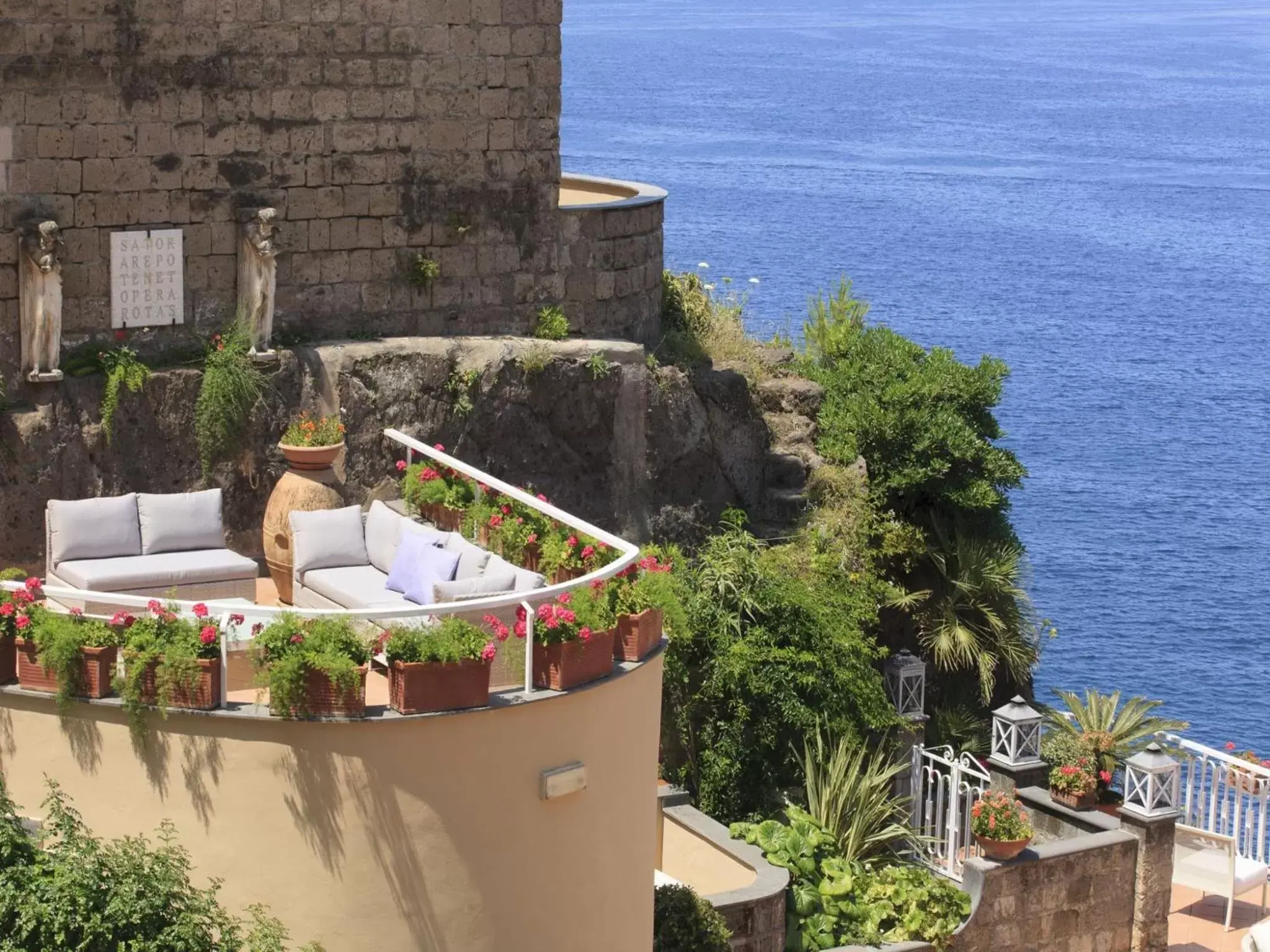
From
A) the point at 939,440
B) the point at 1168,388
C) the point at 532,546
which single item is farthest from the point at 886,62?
the point at 532,546

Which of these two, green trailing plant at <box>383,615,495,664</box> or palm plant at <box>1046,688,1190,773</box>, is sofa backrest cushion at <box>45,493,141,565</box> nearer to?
green trailing plant at <box>383,615,495,664</box>

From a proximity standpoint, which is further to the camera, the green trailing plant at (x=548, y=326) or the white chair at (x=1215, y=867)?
the green trailing plant at (x=548, y=326)

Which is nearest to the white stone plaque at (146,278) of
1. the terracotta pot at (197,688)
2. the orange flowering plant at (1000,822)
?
the terracotta pot at (197,688)

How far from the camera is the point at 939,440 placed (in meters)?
19.7

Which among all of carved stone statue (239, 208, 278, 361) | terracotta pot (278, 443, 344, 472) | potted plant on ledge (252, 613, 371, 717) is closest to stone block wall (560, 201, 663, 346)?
carved stone statue (239, 208, 278, 361)

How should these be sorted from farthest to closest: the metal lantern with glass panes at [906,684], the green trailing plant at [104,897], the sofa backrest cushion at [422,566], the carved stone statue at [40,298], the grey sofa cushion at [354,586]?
the metal lantern with glass panes at [906,684], the carved stone statue at [40,298], the grey sofa cushion at [354,586], the sofa backrest cushion at [422,566], the green trailing plant at [104,897]

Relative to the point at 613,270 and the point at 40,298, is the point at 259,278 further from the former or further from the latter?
the point at 613,270

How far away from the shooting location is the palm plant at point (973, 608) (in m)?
19.3

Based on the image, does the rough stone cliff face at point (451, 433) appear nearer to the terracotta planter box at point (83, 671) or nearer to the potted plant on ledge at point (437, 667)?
the terracotta planter box at point (83, 671)

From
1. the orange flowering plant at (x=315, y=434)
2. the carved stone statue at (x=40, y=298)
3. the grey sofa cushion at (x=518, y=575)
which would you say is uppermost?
the carved stone statue at (x=40, y=298)

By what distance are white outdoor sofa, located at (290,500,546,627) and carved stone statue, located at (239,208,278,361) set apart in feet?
7.60

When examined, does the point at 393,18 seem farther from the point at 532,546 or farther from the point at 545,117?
→ the point at 532,546

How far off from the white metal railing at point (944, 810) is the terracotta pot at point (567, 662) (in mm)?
5774

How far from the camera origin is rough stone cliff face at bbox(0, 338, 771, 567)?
14.8m
